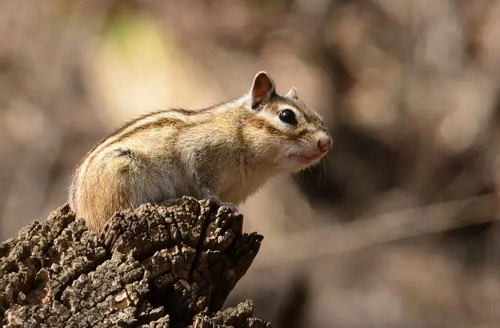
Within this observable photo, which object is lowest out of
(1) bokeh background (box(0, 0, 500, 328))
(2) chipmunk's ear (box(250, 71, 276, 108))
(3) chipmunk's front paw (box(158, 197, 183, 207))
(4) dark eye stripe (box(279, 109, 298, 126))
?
(3) chipmunk's front paw (box(158, 197, 183, 207))

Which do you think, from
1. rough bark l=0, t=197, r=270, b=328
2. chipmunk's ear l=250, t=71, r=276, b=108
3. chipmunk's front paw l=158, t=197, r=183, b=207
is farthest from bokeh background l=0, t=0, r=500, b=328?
rough bark l=0, t=197, r=270, b=328

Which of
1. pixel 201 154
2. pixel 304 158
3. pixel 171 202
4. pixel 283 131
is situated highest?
pixel 283 131

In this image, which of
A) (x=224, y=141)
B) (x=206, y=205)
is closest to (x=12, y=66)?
(x=224, y=141)

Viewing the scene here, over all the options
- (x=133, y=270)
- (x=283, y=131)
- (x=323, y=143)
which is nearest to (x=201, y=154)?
(x=283, y=131)

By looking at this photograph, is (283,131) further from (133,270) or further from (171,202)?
(133,270)

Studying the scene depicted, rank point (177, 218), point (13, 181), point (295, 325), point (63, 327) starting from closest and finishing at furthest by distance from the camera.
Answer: point (63, 327)
point (177, 218)
point (295, 325)
point (13, 181)

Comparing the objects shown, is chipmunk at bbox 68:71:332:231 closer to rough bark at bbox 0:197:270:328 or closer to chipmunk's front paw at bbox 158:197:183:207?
chipmunk's front paw at bbox 158:197:183:207

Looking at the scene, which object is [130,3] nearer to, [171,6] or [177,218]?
[171,6]
